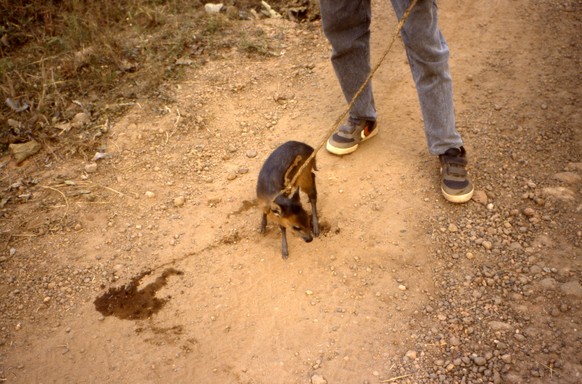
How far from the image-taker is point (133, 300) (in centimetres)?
285

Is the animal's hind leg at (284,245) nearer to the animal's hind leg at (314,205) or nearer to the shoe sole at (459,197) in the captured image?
the animal's hind leg at (314,205)

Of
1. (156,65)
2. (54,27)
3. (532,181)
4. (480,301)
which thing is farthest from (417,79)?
(54,27)

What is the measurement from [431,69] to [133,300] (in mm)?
2286

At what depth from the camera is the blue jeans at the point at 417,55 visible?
2.71 m

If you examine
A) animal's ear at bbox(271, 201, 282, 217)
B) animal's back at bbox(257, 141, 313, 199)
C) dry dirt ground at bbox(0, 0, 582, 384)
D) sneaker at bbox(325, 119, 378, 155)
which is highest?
animal's back at bbox(257, 141, 313, 199)

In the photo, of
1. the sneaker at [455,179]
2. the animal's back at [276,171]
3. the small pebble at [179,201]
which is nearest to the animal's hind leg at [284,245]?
the animal's back at [276,171]

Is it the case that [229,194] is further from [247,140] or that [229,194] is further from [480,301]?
[480,301]

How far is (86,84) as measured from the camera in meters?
4.44

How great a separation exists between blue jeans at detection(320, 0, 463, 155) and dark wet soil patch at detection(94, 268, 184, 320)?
6.01 ft

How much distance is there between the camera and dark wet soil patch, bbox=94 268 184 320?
2781mm

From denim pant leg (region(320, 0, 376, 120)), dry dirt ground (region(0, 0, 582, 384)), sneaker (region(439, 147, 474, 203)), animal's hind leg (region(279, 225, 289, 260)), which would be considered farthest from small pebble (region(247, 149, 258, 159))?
sneaker (region(439, 147, 474, 203))

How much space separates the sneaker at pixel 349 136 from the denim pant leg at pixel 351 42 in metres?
0.06

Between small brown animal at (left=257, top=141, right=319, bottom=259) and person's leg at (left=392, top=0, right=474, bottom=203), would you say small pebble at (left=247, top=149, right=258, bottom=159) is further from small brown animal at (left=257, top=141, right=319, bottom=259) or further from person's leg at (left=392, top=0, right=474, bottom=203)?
person's leg at (left=392, top=0, right=474, bottom=203)

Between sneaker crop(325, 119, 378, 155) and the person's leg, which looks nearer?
the person's leg
